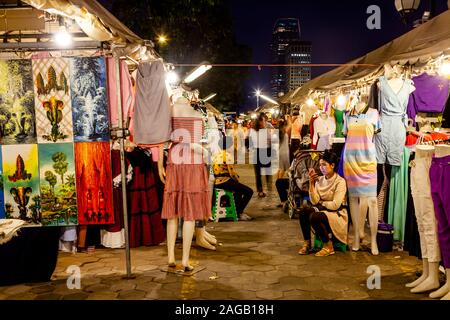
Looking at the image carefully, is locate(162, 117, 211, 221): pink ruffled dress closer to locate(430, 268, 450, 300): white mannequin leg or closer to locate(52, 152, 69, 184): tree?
locate(52, 152, 69, 184): tree

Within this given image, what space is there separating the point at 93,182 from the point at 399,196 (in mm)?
4289

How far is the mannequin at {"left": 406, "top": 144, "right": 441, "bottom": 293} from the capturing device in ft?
14.4

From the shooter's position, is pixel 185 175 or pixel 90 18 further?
pixel 185 175

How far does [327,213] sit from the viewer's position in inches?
234

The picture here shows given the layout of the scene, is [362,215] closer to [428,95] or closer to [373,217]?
[373,217]

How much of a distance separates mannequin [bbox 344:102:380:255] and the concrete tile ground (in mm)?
561

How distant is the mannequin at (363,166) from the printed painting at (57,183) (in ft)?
12.5

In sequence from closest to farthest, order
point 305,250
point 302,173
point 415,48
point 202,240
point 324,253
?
point 415,48 < point 324,253 < point 305,250 < point 202,240 < point 302,173

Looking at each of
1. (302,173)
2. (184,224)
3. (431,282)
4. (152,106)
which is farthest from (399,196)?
(152,106)

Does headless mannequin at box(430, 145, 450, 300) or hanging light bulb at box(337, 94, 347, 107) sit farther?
hanging light bulb at box(337, 94, 347, 107)

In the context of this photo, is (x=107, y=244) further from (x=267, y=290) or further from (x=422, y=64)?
(x=422, y=64)

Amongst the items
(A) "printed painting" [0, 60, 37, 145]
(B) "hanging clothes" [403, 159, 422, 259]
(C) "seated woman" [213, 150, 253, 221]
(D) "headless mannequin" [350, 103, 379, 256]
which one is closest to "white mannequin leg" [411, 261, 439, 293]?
(B) "hanging clothes" [403, 159, 422, 259]

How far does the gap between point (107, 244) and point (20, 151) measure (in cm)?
193

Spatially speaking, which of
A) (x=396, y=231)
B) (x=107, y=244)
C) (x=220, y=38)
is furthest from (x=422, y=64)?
(x=220, y=38)
